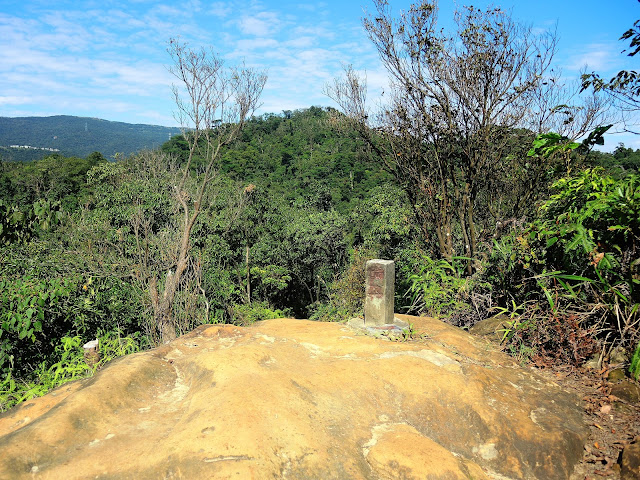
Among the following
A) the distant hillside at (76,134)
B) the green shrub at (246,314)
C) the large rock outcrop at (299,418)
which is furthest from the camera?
the distant hillside at (76,134)

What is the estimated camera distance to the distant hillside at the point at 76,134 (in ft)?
404

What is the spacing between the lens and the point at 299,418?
7.52 feet

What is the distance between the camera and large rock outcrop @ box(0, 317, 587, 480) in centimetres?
191

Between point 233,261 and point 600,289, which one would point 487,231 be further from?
point 233,261

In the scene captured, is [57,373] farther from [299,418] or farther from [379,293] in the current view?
[379,293]

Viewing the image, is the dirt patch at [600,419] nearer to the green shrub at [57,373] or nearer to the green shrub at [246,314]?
the green shrub at [57,373]

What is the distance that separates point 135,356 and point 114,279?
7.01 metres

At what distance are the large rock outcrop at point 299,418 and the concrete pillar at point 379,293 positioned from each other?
562mm

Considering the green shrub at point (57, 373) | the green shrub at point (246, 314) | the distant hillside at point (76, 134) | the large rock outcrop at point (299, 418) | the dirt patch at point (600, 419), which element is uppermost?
the distant hillside at point (76, 134)

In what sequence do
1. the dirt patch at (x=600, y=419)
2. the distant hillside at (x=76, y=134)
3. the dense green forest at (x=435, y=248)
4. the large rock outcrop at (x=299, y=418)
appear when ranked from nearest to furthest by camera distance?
the large rock outcrop at (x=299, y=418)
the dirt patch at (x=600, y=419)
the dense green forest at (x=435, y=248)
the distant hillside at (x=76, y=134)

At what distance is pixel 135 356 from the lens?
311cm

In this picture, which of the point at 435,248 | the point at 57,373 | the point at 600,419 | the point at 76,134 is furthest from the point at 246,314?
the point at 76,134

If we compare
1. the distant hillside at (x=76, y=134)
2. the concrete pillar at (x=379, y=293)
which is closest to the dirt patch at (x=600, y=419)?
the concrete pillar at (x=379, y=293)

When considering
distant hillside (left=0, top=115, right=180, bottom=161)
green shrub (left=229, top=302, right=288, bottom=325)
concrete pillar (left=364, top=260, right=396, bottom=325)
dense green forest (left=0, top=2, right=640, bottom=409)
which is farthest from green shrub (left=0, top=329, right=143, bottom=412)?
distant hillside (left=0, top=115, right=180, bottom=161)
